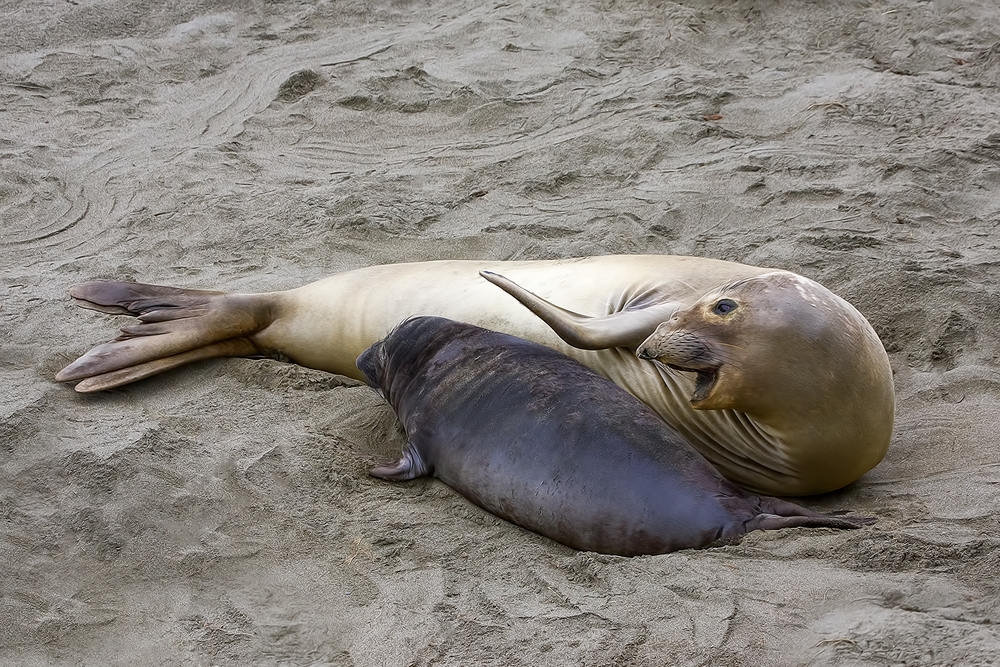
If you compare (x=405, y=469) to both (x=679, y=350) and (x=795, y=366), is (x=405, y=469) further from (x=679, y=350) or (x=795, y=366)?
(x=795, y=366)

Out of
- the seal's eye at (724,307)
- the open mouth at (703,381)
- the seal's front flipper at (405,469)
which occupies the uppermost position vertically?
the seal's eye at (724,307)

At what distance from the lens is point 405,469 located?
3.43 metres

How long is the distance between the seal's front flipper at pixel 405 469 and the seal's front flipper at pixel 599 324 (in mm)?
587

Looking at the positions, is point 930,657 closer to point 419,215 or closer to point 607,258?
point 607,258

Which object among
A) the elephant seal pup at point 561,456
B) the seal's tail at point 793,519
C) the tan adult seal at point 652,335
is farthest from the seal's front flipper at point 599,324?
the seal's tail at point 793,519

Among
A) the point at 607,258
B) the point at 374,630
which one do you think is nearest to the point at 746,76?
the point at 607,258

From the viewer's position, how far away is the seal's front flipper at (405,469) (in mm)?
3406

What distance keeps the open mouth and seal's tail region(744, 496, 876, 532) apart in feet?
1.13

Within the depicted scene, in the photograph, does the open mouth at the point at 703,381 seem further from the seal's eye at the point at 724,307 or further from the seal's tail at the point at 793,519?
the seal's tail at the point at 793,519

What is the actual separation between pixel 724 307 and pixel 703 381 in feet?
0.77

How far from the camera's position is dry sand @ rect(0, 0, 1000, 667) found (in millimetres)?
2609

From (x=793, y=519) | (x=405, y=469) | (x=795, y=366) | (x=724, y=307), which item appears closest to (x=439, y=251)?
(x=405, y=469)

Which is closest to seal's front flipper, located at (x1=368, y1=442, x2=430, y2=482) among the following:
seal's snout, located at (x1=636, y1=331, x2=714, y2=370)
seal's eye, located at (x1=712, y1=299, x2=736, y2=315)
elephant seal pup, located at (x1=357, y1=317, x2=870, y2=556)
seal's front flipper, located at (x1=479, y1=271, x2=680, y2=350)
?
elephant seal pup, located at (x1=357, y1=317, x2=870, y2=556)

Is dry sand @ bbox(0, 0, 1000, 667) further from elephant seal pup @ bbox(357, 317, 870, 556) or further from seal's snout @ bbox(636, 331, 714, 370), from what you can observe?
seal's snout @ bbox(636, 331, 714, 370)
